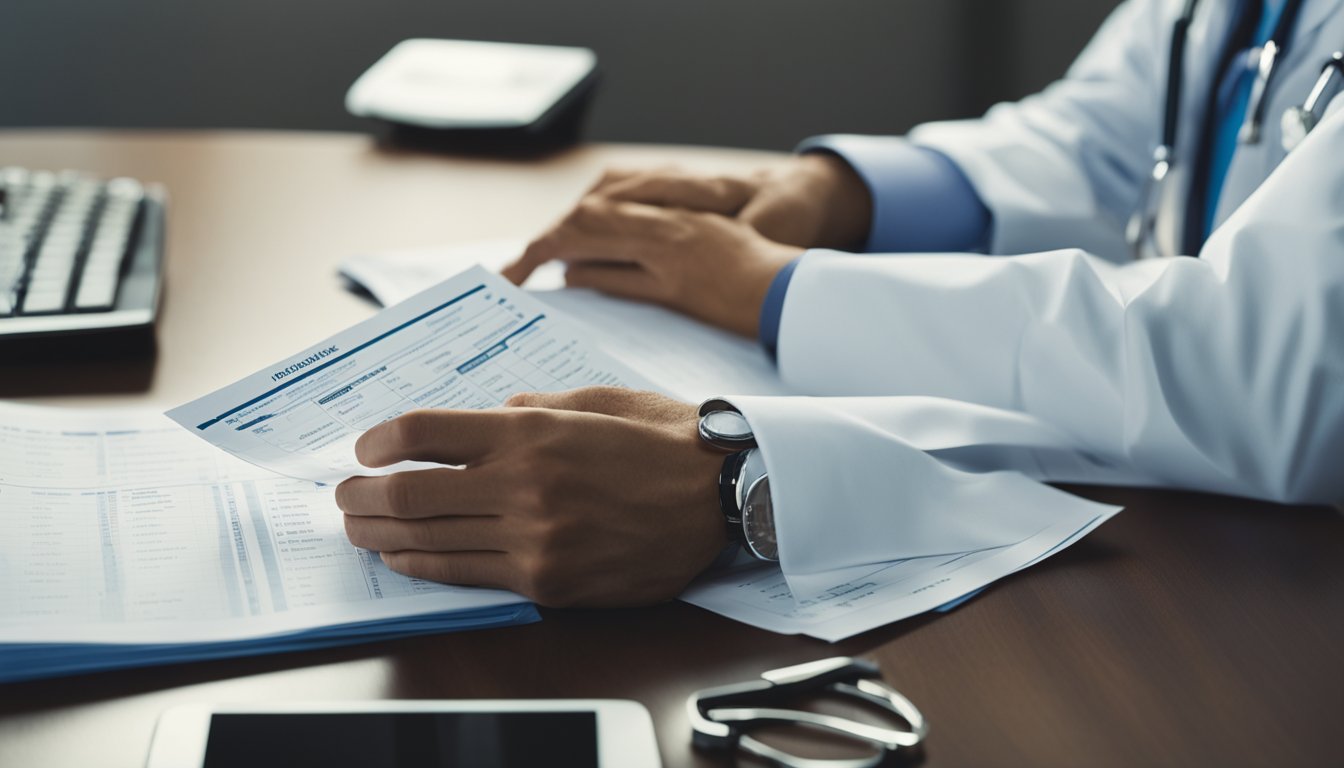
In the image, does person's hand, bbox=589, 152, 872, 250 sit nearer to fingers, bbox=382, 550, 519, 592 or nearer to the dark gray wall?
fingers, bbox=382, 550, 519, 592

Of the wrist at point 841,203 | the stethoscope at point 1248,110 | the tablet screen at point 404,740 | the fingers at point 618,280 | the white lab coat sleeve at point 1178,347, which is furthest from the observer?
the wrist at point 841,203

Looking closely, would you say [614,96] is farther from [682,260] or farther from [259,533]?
[259,533]

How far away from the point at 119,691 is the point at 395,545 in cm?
13

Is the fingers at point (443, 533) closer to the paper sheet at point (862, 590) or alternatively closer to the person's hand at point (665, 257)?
the paper sheet at point (862, 590)

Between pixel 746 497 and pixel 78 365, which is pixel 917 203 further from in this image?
pixel 78 365

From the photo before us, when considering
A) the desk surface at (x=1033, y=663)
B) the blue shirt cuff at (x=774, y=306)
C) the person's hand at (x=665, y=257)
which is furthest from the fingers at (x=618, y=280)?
the desk surface at (x=1033, y=663)

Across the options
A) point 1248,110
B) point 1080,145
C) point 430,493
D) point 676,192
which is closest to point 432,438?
point 430,493

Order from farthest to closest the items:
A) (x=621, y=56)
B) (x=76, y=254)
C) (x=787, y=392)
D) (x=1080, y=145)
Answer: (x=621, y=56) < (x=1080, y=145) < (x=76, y=254) < (x=787, y=392)

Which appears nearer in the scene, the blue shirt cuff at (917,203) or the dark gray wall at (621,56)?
the blue shirt cuff at (917,203)

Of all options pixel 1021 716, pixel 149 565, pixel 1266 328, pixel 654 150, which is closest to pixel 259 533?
pixel 149 565

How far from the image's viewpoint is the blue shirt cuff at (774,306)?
820 mm

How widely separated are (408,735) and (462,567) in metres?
→ 0.11

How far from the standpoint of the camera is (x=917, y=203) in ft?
3.40

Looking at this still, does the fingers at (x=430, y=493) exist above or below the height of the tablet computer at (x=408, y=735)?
above
